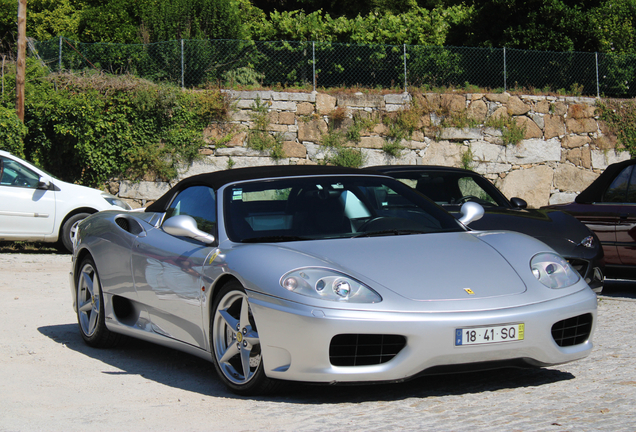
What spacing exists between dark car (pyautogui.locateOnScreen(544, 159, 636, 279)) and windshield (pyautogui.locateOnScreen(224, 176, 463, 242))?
401 cm

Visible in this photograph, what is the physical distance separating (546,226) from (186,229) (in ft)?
14.6

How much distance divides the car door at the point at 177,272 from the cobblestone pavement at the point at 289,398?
0.36m

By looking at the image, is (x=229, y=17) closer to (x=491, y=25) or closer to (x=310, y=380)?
(x=491, y=25)

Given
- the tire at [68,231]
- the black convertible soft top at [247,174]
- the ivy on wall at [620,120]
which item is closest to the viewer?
the black convertible soft top at [247,174]

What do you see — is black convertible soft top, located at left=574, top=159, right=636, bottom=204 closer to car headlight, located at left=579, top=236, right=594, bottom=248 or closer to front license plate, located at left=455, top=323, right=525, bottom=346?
car headlight, located at left=579, top=236, right=594, bottom=248

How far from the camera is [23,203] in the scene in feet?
43.4

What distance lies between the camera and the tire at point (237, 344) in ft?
14.1

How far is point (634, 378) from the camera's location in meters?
4.66

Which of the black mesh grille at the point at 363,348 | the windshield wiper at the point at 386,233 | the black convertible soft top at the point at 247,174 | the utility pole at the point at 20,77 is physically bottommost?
the black mesh grille at the point at 363,348

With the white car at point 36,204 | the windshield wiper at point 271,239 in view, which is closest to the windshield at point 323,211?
the windshield wiper at point 271,239

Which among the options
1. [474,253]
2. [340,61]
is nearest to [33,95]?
[340,61]

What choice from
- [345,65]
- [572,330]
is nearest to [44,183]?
[345,65]

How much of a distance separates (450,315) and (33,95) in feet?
50.7

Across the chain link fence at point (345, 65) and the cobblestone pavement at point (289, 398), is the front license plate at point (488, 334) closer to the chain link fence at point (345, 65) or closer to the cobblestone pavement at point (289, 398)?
the cobblestone pavement at point (289, 398)
